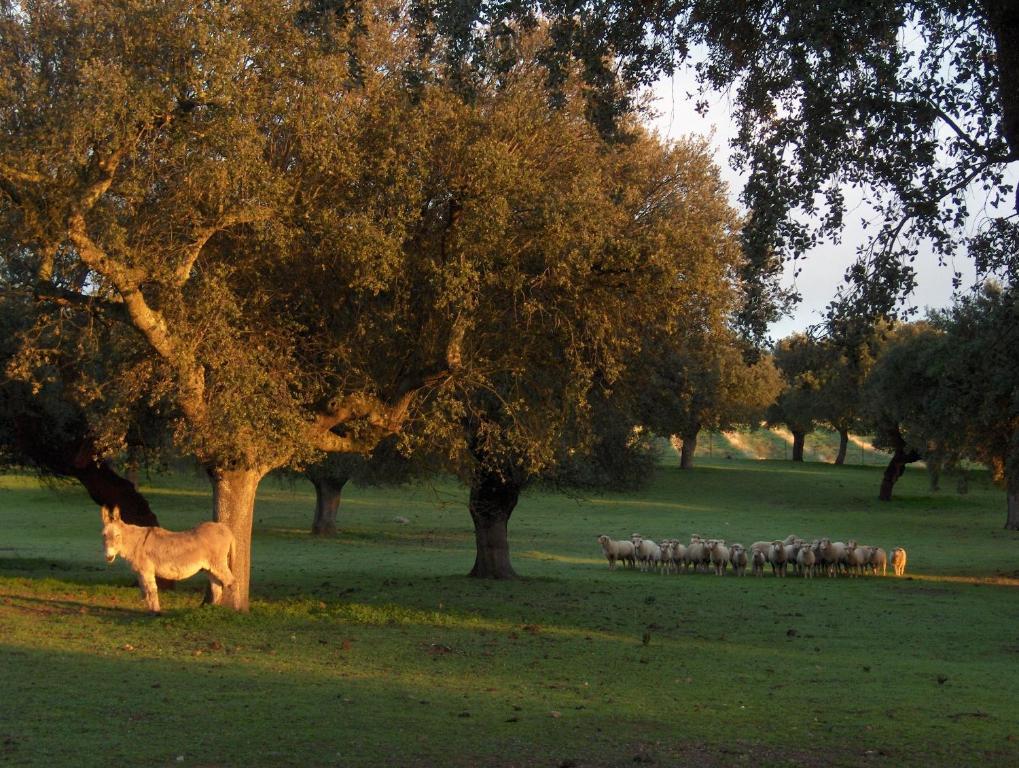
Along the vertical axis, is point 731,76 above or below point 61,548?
above

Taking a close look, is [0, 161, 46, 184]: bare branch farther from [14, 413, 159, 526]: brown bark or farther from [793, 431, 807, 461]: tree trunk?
[793, 431, 807, 461]: tree trunk

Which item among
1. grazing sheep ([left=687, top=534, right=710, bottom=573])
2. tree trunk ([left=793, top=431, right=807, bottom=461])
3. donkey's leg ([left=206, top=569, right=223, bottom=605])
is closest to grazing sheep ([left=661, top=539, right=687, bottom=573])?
grazing sheep ([left=687, top=534, right=710, bottom=573])

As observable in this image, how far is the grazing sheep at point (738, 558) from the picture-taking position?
3450cm

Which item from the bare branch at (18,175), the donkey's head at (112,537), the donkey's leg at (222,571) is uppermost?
the bare branch at (18,175)

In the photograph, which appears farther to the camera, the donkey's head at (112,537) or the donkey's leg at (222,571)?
the donkey's leg at (222,571)

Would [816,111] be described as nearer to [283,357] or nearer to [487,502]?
[283,357]

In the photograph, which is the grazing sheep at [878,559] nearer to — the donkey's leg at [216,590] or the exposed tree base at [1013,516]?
the exposed tree base at [1013,516]

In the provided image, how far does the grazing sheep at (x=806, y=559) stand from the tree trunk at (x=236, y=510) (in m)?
20.1

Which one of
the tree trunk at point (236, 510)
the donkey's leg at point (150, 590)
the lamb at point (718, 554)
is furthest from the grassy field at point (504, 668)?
the lamb at point (718, 554)

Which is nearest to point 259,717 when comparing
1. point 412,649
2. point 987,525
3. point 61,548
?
point 412,649

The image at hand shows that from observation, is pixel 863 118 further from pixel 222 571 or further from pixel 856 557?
pixel 856 557

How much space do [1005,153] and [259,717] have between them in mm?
8739

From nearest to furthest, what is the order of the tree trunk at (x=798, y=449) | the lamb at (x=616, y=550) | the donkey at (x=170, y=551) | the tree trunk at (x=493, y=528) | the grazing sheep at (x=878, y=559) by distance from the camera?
the donkey at (x=170, y=551) < the tree trunk at (x=493, y=528) < the grazing sheep at (x=878, y=559) < the lamb at (x=616, y=550) < the tree trunk at (x=798, y=449)

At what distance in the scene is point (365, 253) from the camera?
15078 mm
